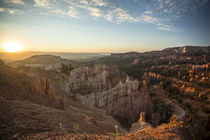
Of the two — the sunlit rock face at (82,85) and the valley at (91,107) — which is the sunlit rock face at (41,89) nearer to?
the valley at (91,107)

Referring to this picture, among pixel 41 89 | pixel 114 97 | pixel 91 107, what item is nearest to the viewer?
pixel 41 89

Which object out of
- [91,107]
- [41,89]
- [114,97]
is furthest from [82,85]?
[41,89]

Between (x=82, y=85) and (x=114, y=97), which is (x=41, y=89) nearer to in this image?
(x=114, y=97)

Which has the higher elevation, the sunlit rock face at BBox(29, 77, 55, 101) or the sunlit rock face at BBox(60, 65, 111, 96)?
the sunlit rock face at BBox(29, 77, 55, 101)

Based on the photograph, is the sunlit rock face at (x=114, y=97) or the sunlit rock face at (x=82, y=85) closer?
the sunlit rock face at (x=114, y=97)

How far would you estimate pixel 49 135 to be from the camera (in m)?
2.96

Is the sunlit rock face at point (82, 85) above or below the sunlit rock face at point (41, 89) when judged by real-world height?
below

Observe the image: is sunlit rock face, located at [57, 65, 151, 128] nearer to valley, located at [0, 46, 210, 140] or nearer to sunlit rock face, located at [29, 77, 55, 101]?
valley, located at [0, 46, 210, 140]

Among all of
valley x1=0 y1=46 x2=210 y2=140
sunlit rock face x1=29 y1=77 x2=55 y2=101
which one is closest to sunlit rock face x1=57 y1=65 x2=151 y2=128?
valley x1=0 y1=46 x2=210 y2=140

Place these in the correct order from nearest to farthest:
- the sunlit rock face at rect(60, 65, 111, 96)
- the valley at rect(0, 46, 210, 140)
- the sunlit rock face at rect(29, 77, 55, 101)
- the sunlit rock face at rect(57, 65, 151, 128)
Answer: the valley at rect(0, 46, 210, 140) < the sunlit rock face at rect(29, 77, 55, 101) < the sunlit rock face at rect(57, 65, 151, 128) < the sunlit rock face at rect(60, 65, 111, 96)

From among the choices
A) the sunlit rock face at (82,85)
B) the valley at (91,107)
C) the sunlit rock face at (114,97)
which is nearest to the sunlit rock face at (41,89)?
the valley at (91,107)

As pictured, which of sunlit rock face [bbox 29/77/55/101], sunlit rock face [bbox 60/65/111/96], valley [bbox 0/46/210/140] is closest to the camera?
valley [bbox 0/46/210/140]

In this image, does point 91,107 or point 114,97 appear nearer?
point 91,107

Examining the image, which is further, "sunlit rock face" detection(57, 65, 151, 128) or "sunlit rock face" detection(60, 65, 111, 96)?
"sunlit rock face" detection(60, 65, 111, 96)
